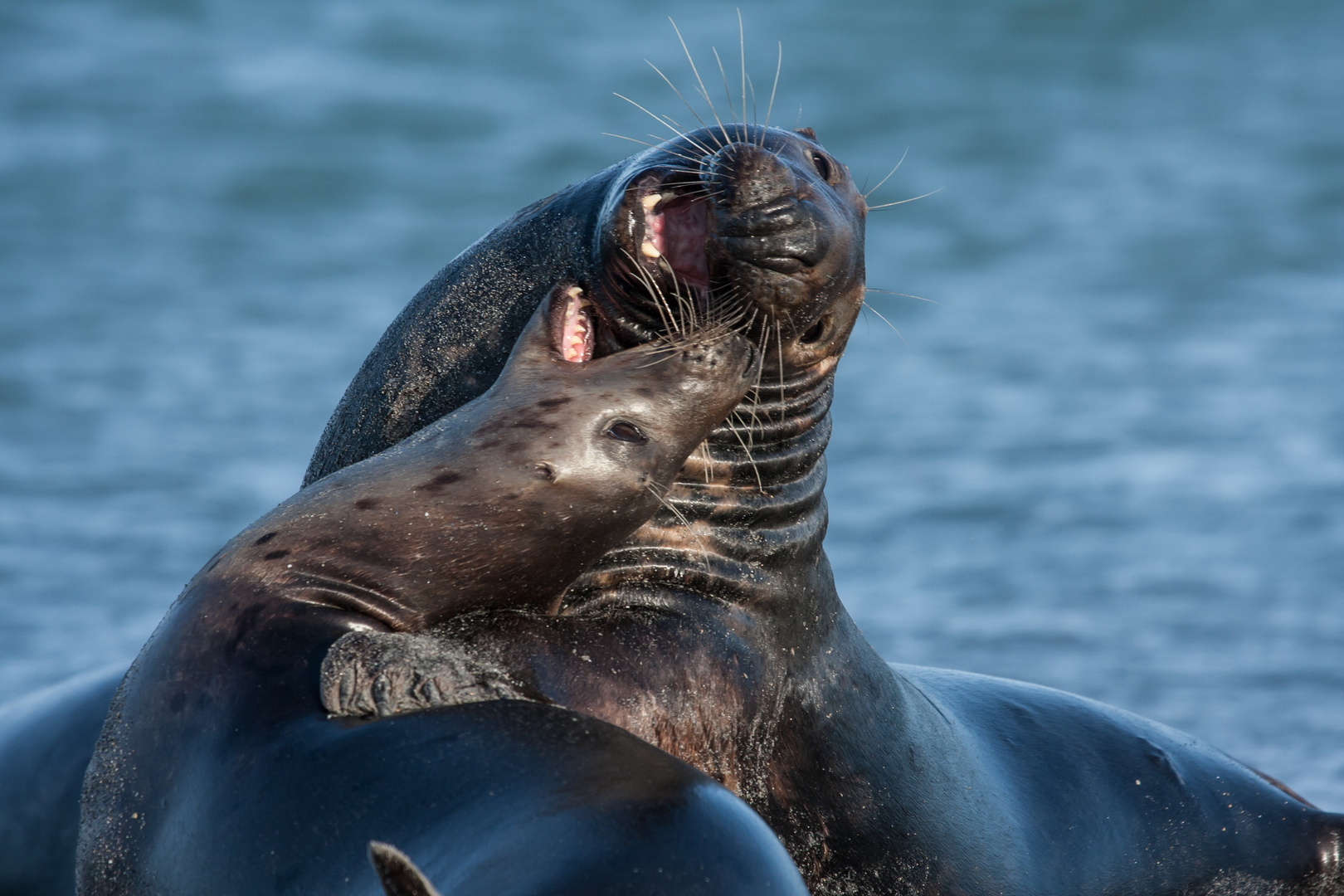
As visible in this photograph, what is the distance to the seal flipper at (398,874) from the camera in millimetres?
2928

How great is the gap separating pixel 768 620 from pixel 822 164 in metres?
1.34

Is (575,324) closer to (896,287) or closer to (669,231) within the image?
(669,231)

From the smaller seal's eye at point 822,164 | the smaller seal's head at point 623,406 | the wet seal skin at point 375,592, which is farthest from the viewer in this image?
the smaller seal's eye at point 822,164

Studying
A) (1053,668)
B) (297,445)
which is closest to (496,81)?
(297,445)

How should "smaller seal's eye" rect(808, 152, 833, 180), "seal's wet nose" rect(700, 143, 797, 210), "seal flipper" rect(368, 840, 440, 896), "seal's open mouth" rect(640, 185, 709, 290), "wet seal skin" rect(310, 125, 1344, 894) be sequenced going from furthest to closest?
"smaller seal's eye" rect(808, 152, 833, 180) < "seal's open mouth" rect(640, 185, 709, 290) < "seal's wet nose" rect(700, 143, 797, 210) < "wet seal skin" rect(310, 125, 1344, 894) < "seal flipper" rect(368, 840, 440, 896)

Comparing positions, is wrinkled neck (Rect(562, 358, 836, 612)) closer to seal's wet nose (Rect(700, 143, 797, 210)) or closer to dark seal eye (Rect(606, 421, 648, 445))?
dark seal eye (Rect(606, 421, 648, 445))

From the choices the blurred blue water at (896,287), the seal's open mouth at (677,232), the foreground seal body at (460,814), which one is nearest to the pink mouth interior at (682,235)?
the seal's open mouth at (677,232)

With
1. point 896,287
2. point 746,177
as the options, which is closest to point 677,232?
point 746,177

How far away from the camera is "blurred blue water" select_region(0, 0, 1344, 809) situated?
9938mm

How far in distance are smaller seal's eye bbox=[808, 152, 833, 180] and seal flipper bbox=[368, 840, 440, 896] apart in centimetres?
281

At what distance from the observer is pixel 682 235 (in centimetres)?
498

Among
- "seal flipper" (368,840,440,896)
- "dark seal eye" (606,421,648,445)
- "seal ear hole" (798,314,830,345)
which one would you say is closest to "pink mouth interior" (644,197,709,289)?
"seal ear hole" (798,314,830,345)

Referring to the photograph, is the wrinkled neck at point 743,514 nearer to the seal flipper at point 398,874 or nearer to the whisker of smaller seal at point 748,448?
the whisker of smaller seal at point 748,448

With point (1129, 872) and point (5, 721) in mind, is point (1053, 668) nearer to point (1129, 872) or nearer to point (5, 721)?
point (1129, 872)
